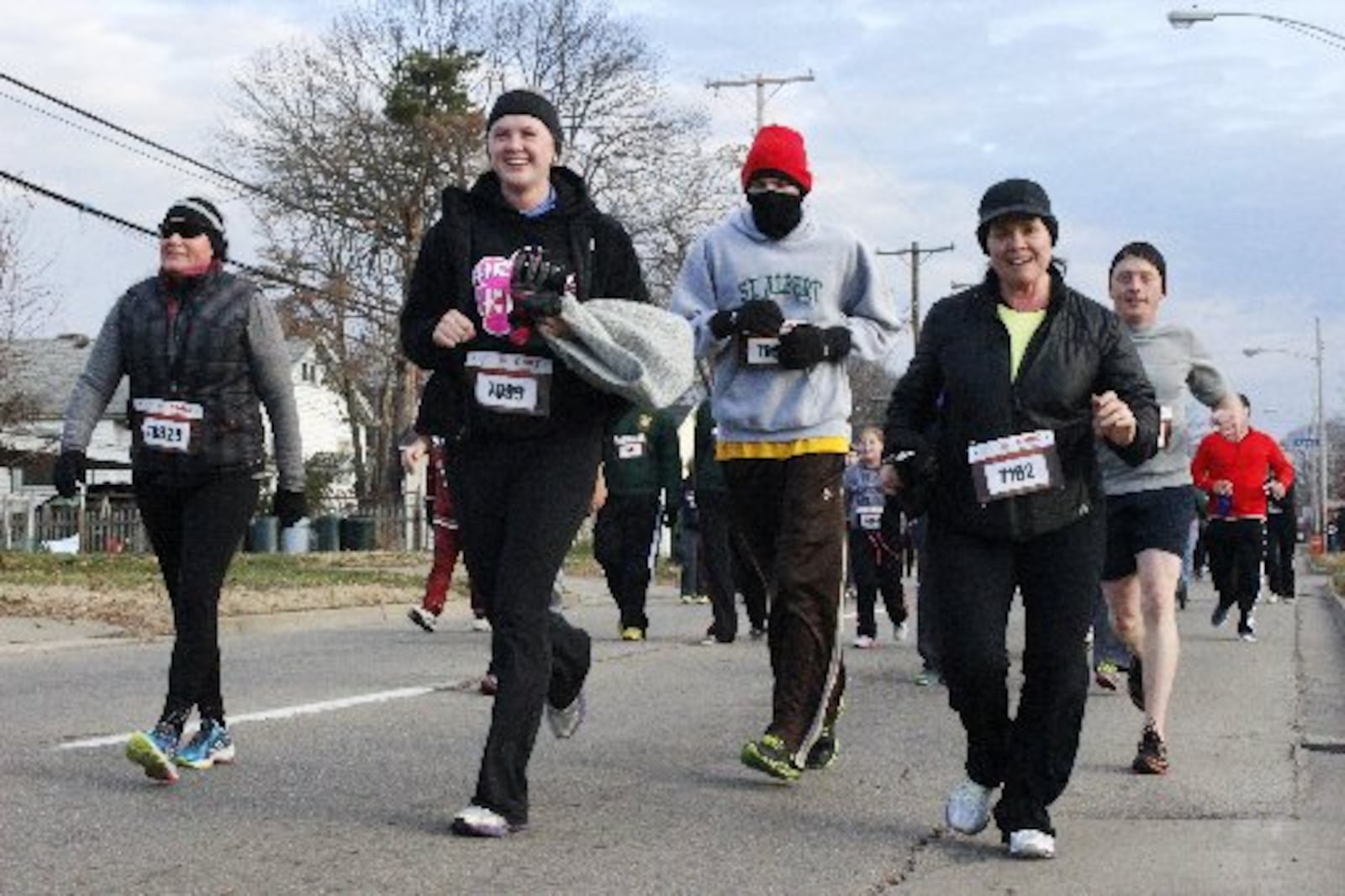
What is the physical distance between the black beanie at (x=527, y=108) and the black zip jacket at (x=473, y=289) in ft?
0.46

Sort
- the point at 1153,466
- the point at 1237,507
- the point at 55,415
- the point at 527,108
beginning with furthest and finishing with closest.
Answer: the point at 55,415, the point at 1237,507, the point at 1153,466, the point at 527,108

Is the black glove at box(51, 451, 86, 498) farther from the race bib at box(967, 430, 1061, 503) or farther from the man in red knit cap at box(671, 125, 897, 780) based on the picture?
the race bib at box(967, 430, 1061, 503)

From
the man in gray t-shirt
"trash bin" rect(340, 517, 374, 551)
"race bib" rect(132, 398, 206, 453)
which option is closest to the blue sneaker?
"race bib" rect(132, 398, 206, 453)

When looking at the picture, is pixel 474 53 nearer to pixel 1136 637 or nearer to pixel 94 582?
pixel 94 582

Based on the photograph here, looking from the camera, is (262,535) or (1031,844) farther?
(262,535)

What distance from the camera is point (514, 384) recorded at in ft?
19.5

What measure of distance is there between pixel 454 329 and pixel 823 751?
2286 mm

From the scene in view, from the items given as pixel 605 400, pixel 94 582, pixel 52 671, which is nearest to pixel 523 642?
pixel 605 400

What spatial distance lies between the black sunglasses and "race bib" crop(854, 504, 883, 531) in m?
8.32

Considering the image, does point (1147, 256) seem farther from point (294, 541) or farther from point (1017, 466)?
point (294, 541)

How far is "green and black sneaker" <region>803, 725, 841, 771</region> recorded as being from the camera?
7176 mm

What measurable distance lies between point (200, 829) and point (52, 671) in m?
6.28

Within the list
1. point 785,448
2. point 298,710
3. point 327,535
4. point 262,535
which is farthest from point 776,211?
point 327,535

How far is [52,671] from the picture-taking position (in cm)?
1166
